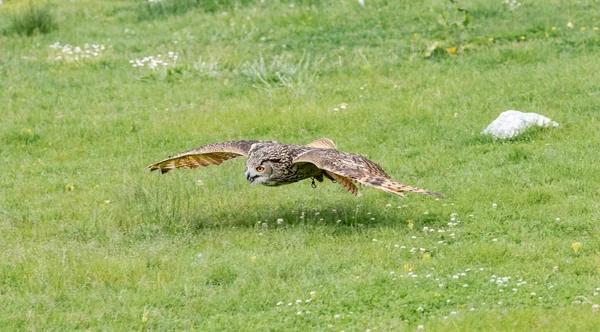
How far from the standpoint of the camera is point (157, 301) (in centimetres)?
761

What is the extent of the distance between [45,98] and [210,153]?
201 inches

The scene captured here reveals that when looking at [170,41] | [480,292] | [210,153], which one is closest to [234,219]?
[210,153]

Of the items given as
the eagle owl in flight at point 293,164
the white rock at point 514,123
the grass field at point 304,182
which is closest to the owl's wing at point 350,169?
the eagle owl in flight at point 293,164

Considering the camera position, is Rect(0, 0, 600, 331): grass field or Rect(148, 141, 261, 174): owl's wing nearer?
Rect(0, 0, 600, 331): grass field

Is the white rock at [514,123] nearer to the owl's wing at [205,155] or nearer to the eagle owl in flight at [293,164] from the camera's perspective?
the eagle owl in flight at [293,164]

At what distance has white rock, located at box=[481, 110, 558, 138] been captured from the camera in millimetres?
11523

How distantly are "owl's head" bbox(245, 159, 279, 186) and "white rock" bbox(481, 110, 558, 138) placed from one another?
328 cm

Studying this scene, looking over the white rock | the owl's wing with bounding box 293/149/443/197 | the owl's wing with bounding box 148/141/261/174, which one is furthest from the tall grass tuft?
the owl's wing with bounding box 293/149/443/197

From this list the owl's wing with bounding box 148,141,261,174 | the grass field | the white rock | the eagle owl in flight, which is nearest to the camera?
the grass field

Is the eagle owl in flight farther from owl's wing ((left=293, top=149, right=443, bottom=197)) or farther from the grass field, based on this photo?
the grass field

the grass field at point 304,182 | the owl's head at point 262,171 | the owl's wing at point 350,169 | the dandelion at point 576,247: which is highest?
the owl's wing at point 350,169

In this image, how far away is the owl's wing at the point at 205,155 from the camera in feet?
32.3

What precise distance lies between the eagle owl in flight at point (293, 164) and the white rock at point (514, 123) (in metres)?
2.20

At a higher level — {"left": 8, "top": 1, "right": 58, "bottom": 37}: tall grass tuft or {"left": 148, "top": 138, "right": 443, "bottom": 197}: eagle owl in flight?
{"left": 148, "top": 138, "right": 443, "bottom": 197}: eagle owl in flight
